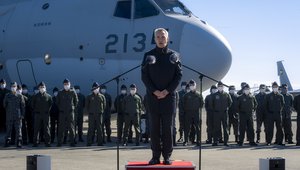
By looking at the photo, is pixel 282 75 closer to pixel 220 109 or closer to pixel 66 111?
pixel 220 109

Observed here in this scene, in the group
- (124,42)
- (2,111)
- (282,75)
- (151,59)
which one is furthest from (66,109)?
(282,75)

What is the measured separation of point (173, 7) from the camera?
1550 centimetres

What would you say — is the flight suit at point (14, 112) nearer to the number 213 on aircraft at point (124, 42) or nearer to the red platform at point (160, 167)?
the number 213 on aircraft at point (124, 42)

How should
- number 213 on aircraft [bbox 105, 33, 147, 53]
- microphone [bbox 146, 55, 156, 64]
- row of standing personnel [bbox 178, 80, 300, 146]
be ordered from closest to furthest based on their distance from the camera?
microphone [bbox 146, 55, 156, 64], number 213 on aircraft [bbox 105, 33, 147, 53], row of standing personnel [bbox 178, 80, 300, 146]

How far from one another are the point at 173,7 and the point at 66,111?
4184 millimetres

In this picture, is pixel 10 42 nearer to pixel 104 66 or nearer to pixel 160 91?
pixel 104 66

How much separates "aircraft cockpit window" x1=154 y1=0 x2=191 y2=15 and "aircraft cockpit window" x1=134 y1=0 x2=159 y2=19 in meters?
0.23

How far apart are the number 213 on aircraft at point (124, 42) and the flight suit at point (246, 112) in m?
3.03

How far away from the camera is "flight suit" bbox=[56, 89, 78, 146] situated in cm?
1430

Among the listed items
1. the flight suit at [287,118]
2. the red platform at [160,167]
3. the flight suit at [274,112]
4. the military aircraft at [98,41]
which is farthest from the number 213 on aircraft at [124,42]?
the red platform at [160,167]

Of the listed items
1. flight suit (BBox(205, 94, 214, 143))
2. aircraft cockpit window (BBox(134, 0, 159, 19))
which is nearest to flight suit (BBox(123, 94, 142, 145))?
flight suit (BBox(205, 94, 214, 143))

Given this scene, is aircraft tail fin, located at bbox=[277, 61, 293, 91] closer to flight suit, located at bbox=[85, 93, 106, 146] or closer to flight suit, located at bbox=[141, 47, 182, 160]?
flight suit, located at bbox=[85, 93, 106, 146]

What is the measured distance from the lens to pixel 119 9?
15.3 metres

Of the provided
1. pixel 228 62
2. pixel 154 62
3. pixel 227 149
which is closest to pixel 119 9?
pixel 228 62
